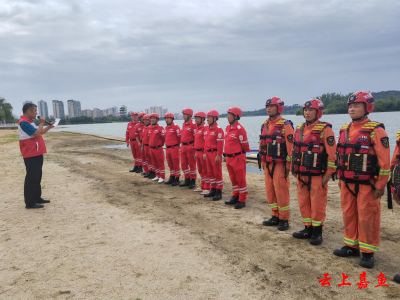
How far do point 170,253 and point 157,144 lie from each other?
225 inches

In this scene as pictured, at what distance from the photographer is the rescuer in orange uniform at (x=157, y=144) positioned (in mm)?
9539

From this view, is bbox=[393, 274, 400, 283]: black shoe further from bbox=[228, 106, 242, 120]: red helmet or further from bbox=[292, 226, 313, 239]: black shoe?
bbox=[228, 106, 242, 120]: red helmet

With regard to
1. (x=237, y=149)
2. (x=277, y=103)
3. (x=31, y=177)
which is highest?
(x=277, y=103)

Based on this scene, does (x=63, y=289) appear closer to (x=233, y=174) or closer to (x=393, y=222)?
(x=233, y=174)

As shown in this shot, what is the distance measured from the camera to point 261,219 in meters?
5.76

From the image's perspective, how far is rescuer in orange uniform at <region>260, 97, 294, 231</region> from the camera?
5.14 m

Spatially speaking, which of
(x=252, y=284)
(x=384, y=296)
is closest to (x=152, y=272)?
(x=252, y=284)

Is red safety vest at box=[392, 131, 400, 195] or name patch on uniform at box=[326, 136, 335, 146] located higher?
name patch on uniform at box=[326, 136, 335, 146]

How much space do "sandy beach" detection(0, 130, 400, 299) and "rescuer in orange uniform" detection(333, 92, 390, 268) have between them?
0.45 meters

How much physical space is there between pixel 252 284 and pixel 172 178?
20.5 ft

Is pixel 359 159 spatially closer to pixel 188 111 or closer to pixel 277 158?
pixel 277 158

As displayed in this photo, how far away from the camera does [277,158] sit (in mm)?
5164

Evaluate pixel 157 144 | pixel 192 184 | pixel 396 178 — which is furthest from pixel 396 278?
pixel 157 144

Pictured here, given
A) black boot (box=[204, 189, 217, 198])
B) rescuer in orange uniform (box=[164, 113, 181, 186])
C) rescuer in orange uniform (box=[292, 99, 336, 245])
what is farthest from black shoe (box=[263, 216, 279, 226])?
rescuer in orange uniform (box=[164, 113, 181, 186])
